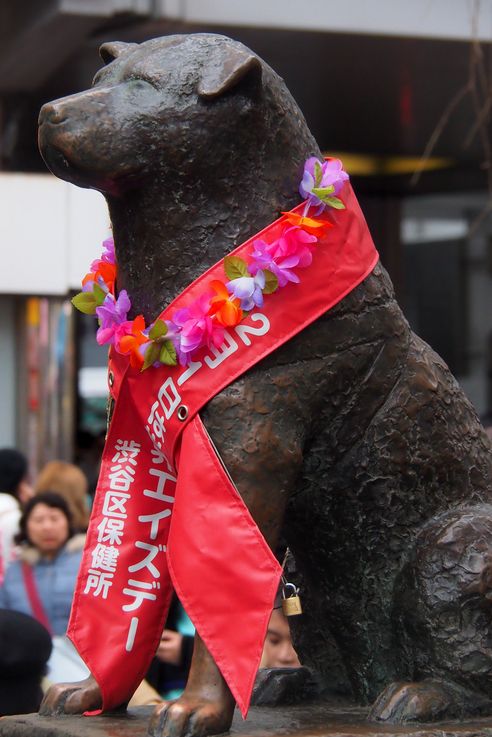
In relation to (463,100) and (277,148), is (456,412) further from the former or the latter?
(463,100)

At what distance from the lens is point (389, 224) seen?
1492cm

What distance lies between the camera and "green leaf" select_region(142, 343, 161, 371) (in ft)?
9.96

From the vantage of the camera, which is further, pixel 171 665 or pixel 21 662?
pixel 171 665

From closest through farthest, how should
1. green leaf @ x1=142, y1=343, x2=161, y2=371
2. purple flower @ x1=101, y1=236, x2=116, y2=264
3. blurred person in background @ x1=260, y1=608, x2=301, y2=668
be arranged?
green leaf @ x1=142, y1=343, x2=161, y2=371 → purple flower @ x1=101, y1=236, x2=116, y2=264 → blurred person in background @ x1=260, y1=608, x2=301, y2=668

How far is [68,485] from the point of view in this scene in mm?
7680

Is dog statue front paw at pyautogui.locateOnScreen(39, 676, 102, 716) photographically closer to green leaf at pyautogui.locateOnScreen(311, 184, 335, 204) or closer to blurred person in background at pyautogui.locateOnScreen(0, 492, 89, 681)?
green leaf at pyautogui.locateOnScreen(311, 184, 335, 204)

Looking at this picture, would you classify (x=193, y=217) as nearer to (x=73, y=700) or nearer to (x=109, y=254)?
(x=109, y=254)

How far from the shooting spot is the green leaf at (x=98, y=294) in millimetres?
3230

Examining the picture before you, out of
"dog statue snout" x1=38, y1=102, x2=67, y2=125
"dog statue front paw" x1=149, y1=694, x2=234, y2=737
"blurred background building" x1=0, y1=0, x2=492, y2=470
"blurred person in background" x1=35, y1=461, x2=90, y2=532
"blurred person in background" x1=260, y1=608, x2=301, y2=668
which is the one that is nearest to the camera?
"dog statue front paw" x1=149, y1=694, x2=234, y2=737

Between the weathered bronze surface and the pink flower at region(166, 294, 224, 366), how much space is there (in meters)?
0.07

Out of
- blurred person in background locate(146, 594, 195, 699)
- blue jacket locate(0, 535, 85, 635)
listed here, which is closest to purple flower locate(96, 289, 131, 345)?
blurred person in background locate(146, 594, 195, 699)

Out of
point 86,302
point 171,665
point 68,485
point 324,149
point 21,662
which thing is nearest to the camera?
point 86,302

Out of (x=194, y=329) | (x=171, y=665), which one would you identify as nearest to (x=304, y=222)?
(x=194, y=329)

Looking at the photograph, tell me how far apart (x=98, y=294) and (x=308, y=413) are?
1.94 ft
